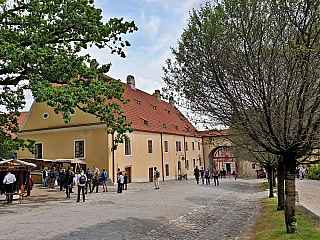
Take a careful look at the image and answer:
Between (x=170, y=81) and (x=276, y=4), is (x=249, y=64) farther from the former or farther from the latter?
(x=170, y=81)

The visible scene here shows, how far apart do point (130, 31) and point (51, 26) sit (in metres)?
4.37

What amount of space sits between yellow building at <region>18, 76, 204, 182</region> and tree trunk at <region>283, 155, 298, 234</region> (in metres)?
16.6

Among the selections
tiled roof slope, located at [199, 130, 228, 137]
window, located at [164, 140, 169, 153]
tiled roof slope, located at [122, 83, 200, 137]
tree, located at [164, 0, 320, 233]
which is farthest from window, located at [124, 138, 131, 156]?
tree, located at [164, 0, 320, 233]

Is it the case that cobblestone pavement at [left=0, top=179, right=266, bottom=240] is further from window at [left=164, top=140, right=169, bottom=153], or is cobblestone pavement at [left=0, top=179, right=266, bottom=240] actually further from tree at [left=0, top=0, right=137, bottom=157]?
window at [left=164, top=140, right=169, bottom=153]

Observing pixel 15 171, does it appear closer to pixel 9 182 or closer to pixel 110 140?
pixel 9 182

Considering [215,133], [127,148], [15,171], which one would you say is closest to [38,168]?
[127,148]

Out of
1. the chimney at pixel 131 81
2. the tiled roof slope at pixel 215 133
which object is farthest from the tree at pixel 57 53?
the chimney at pixel 131 81

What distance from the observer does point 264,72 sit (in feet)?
25.2

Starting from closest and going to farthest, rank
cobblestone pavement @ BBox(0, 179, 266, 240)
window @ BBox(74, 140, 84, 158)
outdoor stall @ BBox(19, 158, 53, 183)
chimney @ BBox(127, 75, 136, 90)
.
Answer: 1. cobblestone pavement @ BBox(0, 179, 266, 240)
2. outdoor stall @ BBox(19, 158, 53, 183)
3. window @ BBox(74, 140, 84, 158)
4. chimney @ BBox(127, 75, 136, 90)

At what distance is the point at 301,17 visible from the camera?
7.03m

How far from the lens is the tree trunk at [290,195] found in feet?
25.1

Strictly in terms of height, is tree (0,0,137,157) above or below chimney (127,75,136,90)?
below

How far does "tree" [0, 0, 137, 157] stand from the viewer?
1411 centimetres

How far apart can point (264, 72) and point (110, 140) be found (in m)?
22.5
